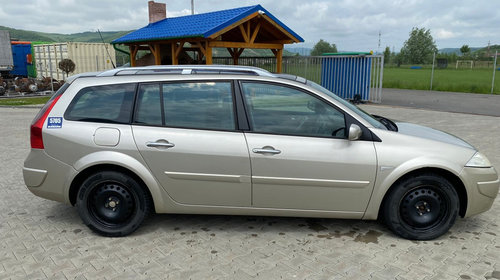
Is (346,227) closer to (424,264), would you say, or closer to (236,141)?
(424,264)

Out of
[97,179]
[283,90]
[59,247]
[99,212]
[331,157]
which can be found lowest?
[59,247]

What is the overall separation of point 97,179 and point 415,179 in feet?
10.0

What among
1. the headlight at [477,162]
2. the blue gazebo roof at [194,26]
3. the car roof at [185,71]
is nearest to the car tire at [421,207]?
the headlight at [477,162]

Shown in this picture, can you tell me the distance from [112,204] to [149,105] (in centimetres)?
105

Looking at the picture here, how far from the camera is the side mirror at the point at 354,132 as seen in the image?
11.6 ft

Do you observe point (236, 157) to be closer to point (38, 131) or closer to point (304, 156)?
point (304, 156)

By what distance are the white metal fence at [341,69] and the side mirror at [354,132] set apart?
13.4 m

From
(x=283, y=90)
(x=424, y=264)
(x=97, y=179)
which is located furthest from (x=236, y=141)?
(x=424, y=264)

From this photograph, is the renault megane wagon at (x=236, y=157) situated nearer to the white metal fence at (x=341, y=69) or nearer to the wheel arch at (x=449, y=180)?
the wheel arch at (x=449, y=180)

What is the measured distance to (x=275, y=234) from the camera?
3955 millimetres

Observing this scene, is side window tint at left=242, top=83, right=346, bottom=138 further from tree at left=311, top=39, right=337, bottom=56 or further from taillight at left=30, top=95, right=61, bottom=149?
tree at left=311, top=39, right=337, bottom=56

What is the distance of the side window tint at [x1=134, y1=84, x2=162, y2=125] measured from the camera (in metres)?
3.78

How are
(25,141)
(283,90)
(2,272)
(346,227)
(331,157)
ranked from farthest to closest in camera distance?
1. (25,141)
2. (346,227)
3. (283,90)
4. (331,157)
5. (2,272)

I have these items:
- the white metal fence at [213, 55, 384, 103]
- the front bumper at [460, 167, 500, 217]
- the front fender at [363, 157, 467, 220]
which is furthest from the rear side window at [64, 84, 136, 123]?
the white metal fence at [213, 55, 384, 103]
